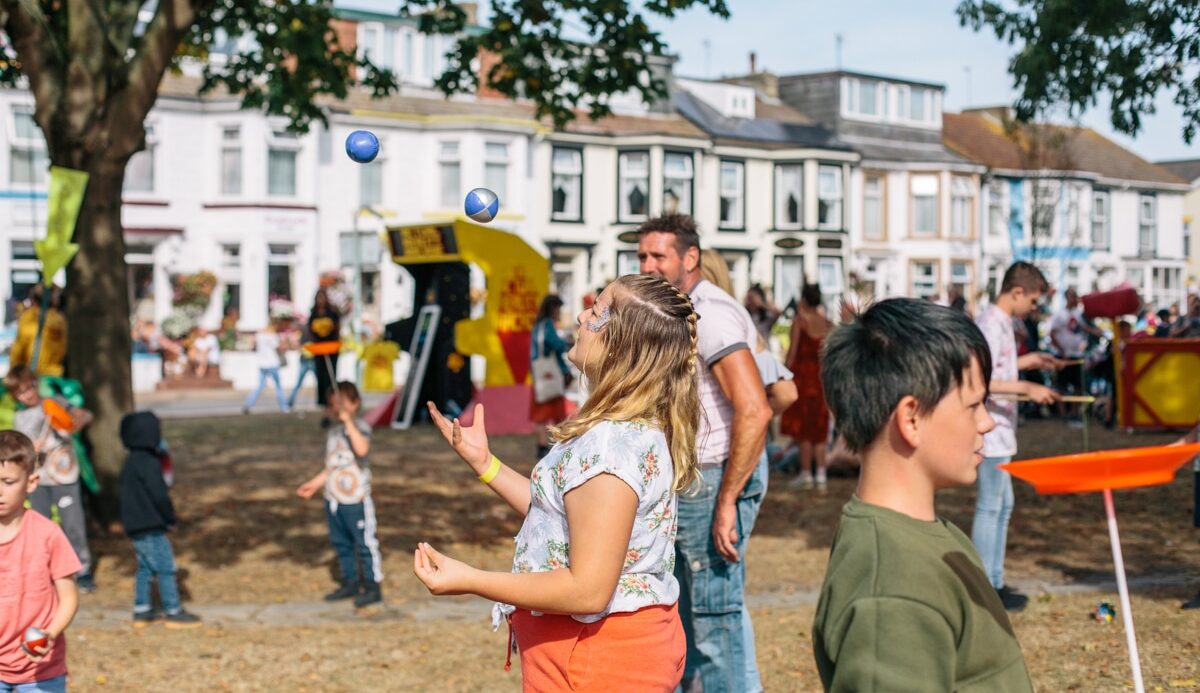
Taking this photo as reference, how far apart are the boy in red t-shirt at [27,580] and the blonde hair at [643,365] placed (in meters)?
2.35

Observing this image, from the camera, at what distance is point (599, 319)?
121 inches

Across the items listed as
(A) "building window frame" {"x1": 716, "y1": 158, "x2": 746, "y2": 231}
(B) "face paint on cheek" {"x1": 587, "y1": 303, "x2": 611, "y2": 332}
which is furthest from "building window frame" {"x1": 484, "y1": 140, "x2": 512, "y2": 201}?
(B) "face paint on cheek" {"x1": 587, "y1": 303, "x2": 611, "y2": 332}

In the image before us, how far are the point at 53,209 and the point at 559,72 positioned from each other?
161 inches

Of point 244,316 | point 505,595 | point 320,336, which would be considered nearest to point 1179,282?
point 244,316

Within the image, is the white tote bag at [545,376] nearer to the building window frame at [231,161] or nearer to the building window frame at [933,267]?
the building window frame at [231,161]

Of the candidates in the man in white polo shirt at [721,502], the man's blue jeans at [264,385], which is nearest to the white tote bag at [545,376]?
the man in white polo shirt at [721,502]

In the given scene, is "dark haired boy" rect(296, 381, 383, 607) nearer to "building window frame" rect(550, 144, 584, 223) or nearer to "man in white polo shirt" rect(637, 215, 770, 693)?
"man in white polo shirt" rect(637, 215, 770, 693)

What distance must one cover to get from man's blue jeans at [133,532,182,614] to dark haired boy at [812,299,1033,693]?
5.74 metres

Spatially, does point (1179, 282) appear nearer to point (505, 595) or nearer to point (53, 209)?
point (53, 209)

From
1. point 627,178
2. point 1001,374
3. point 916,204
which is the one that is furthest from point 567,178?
point 1001,374

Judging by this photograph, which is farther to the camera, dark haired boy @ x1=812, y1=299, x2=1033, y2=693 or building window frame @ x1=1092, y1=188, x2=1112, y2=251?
building window frame @ x1=1092, y1=188, x2=1112, y2=251

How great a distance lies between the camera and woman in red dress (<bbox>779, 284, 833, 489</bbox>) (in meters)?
11.6

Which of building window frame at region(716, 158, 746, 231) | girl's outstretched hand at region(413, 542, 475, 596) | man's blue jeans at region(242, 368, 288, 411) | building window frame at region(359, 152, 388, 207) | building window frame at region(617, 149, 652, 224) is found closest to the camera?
girl's outstretched hand at region(413, 542, 475, 596)

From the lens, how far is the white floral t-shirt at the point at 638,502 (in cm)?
293
